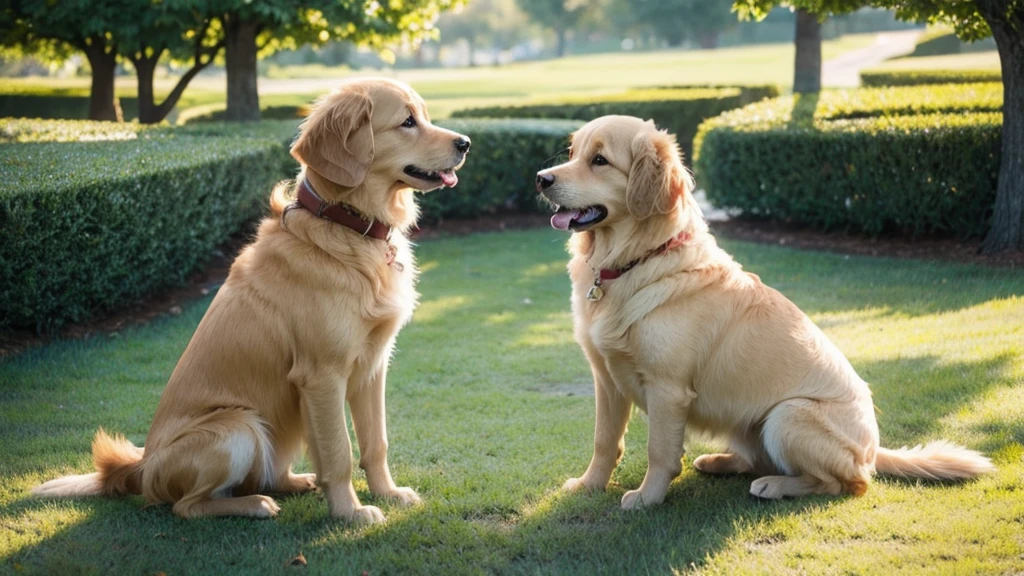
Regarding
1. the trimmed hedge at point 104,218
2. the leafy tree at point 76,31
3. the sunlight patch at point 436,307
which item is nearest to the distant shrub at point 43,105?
the leafy tree at point 76,31

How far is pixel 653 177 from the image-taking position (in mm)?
4363

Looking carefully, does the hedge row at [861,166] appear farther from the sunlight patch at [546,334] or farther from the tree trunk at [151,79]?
the tree trunk at [151,79]

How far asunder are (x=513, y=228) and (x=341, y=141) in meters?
9.77

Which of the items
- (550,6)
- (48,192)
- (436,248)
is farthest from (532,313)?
(550,6)

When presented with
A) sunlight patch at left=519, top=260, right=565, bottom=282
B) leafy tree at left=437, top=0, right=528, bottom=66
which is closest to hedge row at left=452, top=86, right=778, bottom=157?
sunlight patch at left=519, top=260, right=565, bottom=282

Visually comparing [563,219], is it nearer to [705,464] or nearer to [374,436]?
[374,436]

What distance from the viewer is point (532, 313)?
30.9 ft

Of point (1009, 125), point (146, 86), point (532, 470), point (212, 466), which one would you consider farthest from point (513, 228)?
point (212, 466)

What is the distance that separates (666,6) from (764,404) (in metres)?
69.1

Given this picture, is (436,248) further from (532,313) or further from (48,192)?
(48,192)

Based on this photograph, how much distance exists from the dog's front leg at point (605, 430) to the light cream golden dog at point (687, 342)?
10 centimetres

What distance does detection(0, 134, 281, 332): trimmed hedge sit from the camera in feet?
22.7

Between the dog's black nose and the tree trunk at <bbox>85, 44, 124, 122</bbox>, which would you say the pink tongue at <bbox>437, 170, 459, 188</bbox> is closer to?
the dog's black nose

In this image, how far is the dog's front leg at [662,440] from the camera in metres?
4.35
